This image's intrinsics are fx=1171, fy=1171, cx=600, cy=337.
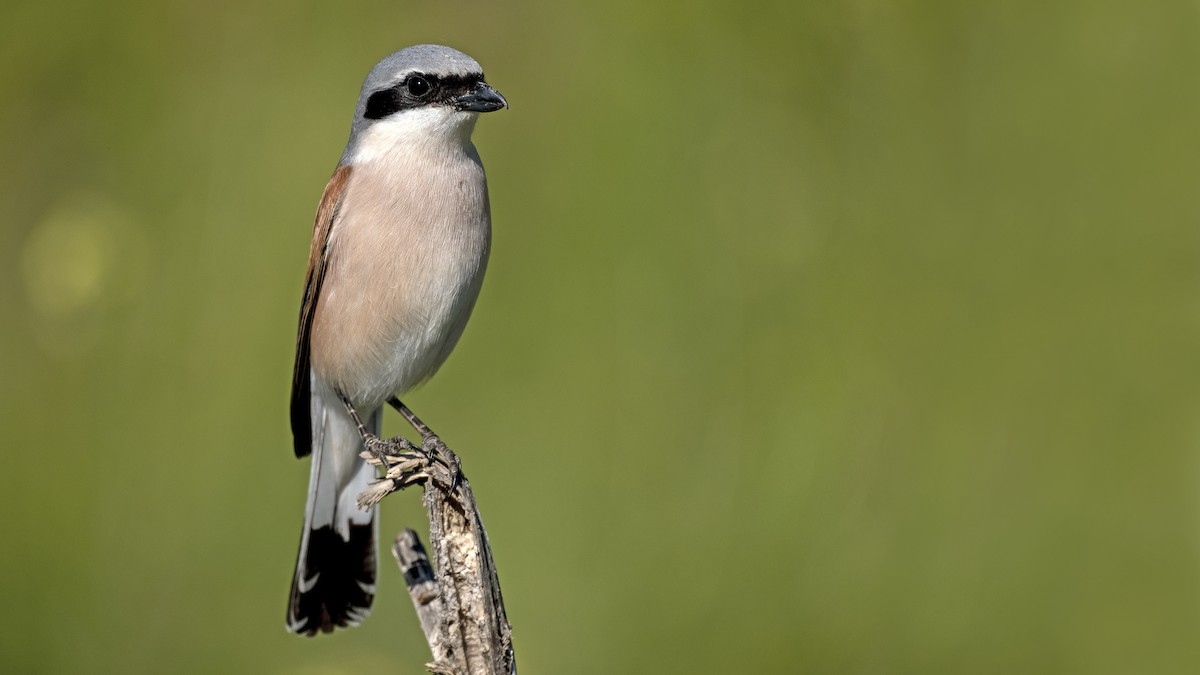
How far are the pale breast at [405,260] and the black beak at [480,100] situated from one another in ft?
0.48

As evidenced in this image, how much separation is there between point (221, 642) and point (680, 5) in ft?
10.0

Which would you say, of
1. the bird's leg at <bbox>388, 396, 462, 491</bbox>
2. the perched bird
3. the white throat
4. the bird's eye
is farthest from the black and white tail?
the bird's eye

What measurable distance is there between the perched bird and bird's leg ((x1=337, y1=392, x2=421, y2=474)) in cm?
2

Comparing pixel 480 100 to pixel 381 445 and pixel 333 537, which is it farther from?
pixel 333 537

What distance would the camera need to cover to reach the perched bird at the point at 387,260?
2.89m

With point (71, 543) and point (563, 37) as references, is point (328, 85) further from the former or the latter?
point (71, 543)

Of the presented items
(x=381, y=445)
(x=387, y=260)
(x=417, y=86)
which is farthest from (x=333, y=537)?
(x=417, y=86)

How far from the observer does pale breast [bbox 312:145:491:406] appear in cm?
288

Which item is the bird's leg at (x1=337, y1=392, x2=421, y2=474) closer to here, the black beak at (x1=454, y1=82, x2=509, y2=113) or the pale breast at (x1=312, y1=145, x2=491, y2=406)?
the pale breast at (x1=312, y1=145, x2=491, y2=406)

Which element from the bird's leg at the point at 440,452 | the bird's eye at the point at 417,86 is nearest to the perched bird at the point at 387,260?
the bird's eye at the point at 417,86

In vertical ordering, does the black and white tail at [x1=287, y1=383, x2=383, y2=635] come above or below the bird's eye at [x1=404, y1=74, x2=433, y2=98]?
below

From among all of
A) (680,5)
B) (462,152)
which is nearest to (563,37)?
(680,5)

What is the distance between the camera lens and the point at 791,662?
13.5 feet

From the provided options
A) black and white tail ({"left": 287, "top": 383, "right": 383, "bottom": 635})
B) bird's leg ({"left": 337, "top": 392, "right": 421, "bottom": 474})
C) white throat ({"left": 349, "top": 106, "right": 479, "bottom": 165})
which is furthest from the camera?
black and white tail ({"left": 287, "top": 383, "right": 383, "bottom": 635})
